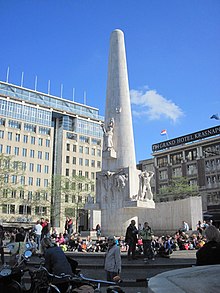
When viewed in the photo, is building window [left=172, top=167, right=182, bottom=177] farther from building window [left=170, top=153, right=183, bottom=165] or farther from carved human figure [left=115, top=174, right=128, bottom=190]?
carved human figure [left=115, top=174, right=128, bottom=190]

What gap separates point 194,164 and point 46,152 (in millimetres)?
33387

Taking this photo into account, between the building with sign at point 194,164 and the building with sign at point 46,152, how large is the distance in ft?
52.1

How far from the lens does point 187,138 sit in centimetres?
7400

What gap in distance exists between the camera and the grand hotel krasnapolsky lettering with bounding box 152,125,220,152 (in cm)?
6912

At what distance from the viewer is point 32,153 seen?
73750mm

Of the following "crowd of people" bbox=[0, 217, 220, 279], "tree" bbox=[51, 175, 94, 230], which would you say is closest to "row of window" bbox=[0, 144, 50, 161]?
"tree" bbox=[51, 175, 94, 230]

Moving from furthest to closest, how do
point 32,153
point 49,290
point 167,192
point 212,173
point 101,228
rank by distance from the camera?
point 32,153 < point 212,173 < point 167,192 < point 101,228 < point 49,290

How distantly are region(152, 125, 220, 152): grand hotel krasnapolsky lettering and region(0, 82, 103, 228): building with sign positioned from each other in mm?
16007

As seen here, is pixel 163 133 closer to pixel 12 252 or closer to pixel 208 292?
pixel 12 252

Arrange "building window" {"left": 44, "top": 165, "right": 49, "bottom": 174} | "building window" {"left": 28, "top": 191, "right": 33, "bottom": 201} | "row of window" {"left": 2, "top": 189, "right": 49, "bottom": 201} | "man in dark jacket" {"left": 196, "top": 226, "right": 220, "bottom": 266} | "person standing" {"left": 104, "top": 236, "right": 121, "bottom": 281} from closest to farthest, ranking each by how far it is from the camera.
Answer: "man in dark jacket" {"left": 196, "top": 226, "right": 220, "bottom": 266} < "person standing" {"left": 104, "top": 236, "right": 121, "bottom": 281} < "row of window" {"left": 2, "top": 189, "right": 49, "bottom": 201} < "building window" {"left": 28, "top": 191, "right": 33, "bottom": 201} < "building window" {"left": 44, "top": 165, "right": 49, "bottom": 174}

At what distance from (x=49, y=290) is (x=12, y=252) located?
381cm

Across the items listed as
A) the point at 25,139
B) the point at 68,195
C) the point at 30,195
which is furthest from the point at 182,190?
the point at 25,139

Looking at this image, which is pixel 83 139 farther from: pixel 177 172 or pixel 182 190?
pixel 182 190

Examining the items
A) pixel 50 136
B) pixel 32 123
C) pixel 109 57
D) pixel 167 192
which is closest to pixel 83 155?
pixel 50 136
